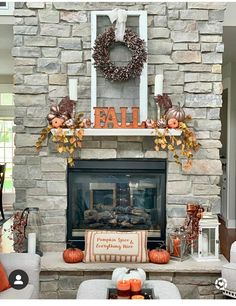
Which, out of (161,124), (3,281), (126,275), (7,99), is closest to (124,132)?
(161,124)

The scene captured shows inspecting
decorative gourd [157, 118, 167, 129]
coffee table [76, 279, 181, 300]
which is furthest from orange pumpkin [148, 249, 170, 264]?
decorative gourd [157, 118, 167, 129]

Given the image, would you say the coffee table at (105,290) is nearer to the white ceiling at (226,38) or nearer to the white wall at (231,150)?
the white ceiling at (226,38)

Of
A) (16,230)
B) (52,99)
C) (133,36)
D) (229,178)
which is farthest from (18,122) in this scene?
(229,178)

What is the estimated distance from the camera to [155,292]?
10.1 feet

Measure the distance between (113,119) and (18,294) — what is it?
1.88 meters

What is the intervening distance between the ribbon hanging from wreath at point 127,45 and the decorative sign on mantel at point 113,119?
0.98 feet

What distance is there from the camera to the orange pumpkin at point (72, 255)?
424 cm

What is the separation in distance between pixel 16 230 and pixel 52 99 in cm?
121

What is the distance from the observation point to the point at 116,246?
4.22 m

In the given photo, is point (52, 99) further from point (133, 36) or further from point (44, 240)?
point (44, 240)

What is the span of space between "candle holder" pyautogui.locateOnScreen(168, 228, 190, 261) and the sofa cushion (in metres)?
1.56

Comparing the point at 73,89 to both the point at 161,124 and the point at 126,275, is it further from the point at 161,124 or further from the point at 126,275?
the point at 126,275

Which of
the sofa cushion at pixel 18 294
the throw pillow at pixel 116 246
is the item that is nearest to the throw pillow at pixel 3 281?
the sofa cushion at pixel 18 294

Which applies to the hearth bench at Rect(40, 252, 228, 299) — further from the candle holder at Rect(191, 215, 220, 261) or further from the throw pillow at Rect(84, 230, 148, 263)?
the candle holder at Rect(191, 215, 220, 261)
